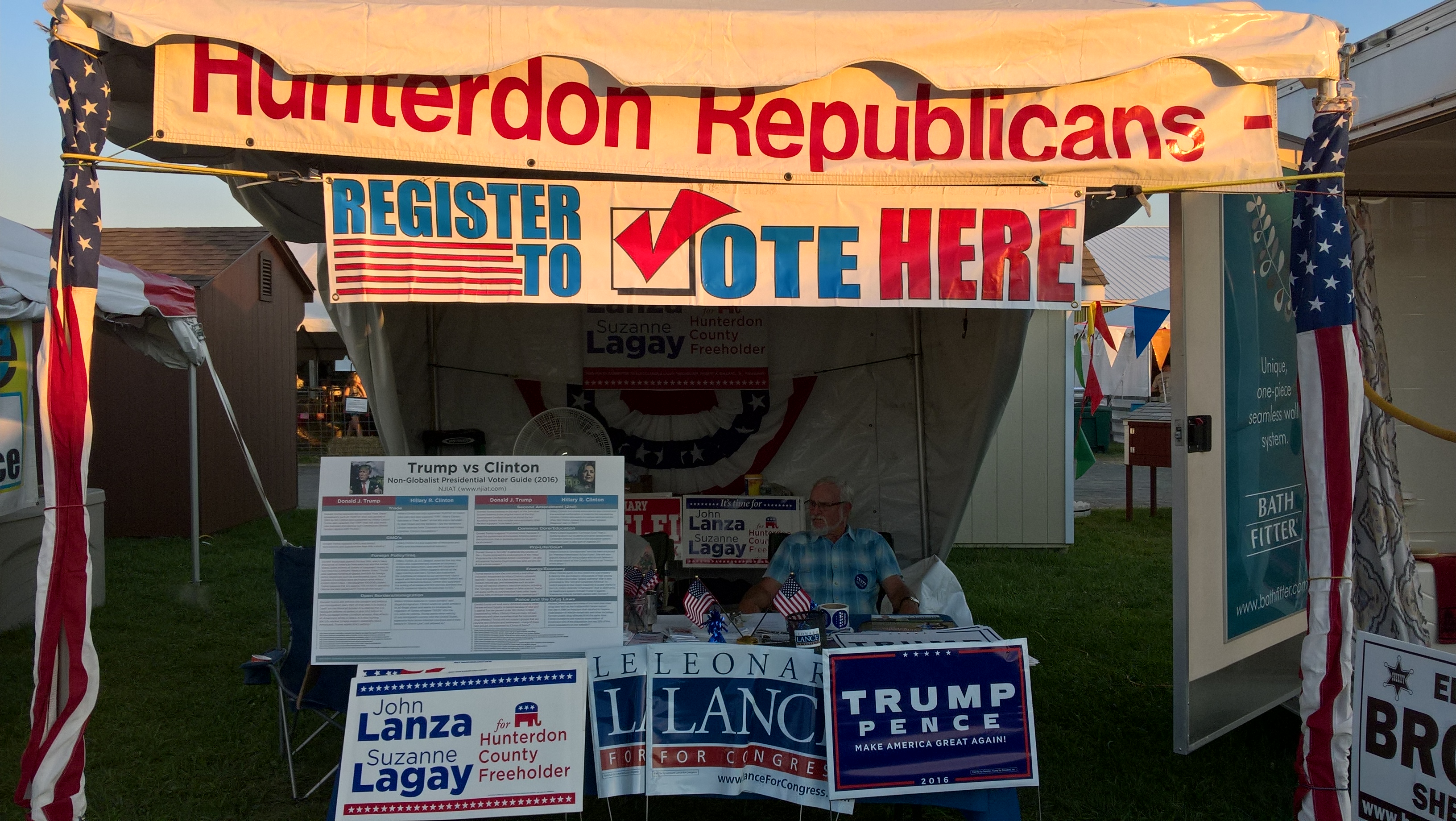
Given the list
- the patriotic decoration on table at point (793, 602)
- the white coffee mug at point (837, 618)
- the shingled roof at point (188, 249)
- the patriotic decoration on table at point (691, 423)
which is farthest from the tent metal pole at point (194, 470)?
the white coffee mug at point (837, 618)

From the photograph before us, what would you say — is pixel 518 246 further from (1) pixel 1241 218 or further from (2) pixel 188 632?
(2) pixel 188 632

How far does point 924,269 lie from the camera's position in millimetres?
3246

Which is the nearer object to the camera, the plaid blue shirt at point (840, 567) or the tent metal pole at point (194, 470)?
the plaid blue shirt at point (840, 567)

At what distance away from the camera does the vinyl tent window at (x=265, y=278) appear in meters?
11.4

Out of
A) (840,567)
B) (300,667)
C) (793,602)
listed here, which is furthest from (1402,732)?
(300,667)

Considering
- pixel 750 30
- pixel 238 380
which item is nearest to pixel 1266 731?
pixel 750 30

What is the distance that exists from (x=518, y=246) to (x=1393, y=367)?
12.6ft

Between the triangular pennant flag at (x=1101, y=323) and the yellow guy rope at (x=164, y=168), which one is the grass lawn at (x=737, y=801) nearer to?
the yellow guy rope at (x=164, y=168)

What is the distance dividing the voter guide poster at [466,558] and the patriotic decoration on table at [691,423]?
7.23 feet

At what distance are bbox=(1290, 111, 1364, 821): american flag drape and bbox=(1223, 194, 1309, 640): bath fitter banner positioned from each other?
0.61 metres

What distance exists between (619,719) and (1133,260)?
58.7ft

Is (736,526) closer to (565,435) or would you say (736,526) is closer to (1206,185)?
(565,435)

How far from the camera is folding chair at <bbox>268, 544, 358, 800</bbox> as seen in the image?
368 centimetres

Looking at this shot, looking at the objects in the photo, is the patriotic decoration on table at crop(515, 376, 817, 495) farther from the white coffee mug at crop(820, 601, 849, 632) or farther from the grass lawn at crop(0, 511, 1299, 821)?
the white coffee mug at crop(820, 601, 849, 632)
